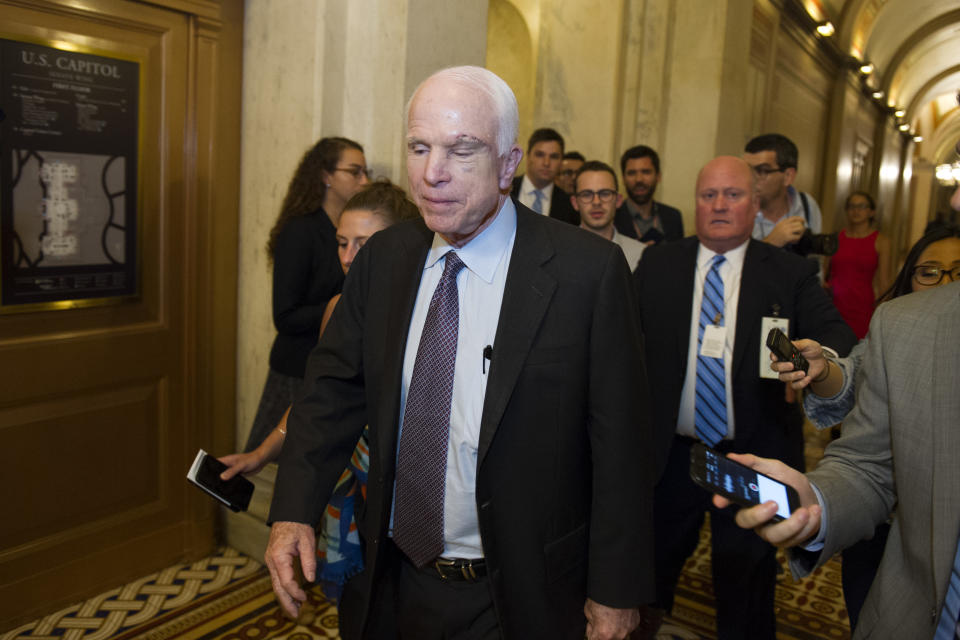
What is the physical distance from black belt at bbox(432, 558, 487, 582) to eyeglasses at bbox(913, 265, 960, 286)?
1621mm

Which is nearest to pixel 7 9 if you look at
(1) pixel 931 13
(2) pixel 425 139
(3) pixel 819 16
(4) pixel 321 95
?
(4) pixel 321 95

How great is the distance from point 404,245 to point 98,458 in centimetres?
214

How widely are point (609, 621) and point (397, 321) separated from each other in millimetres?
827

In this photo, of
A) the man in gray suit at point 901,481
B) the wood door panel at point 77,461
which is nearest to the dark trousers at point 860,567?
the man in gray suit at point 901,481

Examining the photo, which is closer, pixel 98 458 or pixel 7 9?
pixel 7 9

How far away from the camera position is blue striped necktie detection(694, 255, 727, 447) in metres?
2.59

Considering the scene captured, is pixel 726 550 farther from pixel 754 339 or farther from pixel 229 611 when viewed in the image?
pixel 229 611

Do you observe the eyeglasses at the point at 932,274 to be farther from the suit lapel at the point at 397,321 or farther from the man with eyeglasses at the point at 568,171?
the man with eyeglasses at the point at 568,171

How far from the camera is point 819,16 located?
33.2 ft

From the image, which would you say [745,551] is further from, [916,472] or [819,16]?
[819,16]

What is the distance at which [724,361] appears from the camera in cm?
261

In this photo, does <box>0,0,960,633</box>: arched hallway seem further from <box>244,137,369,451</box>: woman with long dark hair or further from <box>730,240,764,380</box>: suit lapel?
<box>730,240,764,380</box>: suit lapel

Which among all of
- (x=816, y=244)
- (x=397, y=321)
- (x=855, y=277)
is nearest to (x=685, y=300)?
(x=816, y=244)

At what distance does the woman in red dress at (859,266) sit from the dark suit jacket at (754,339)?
3.52 m
